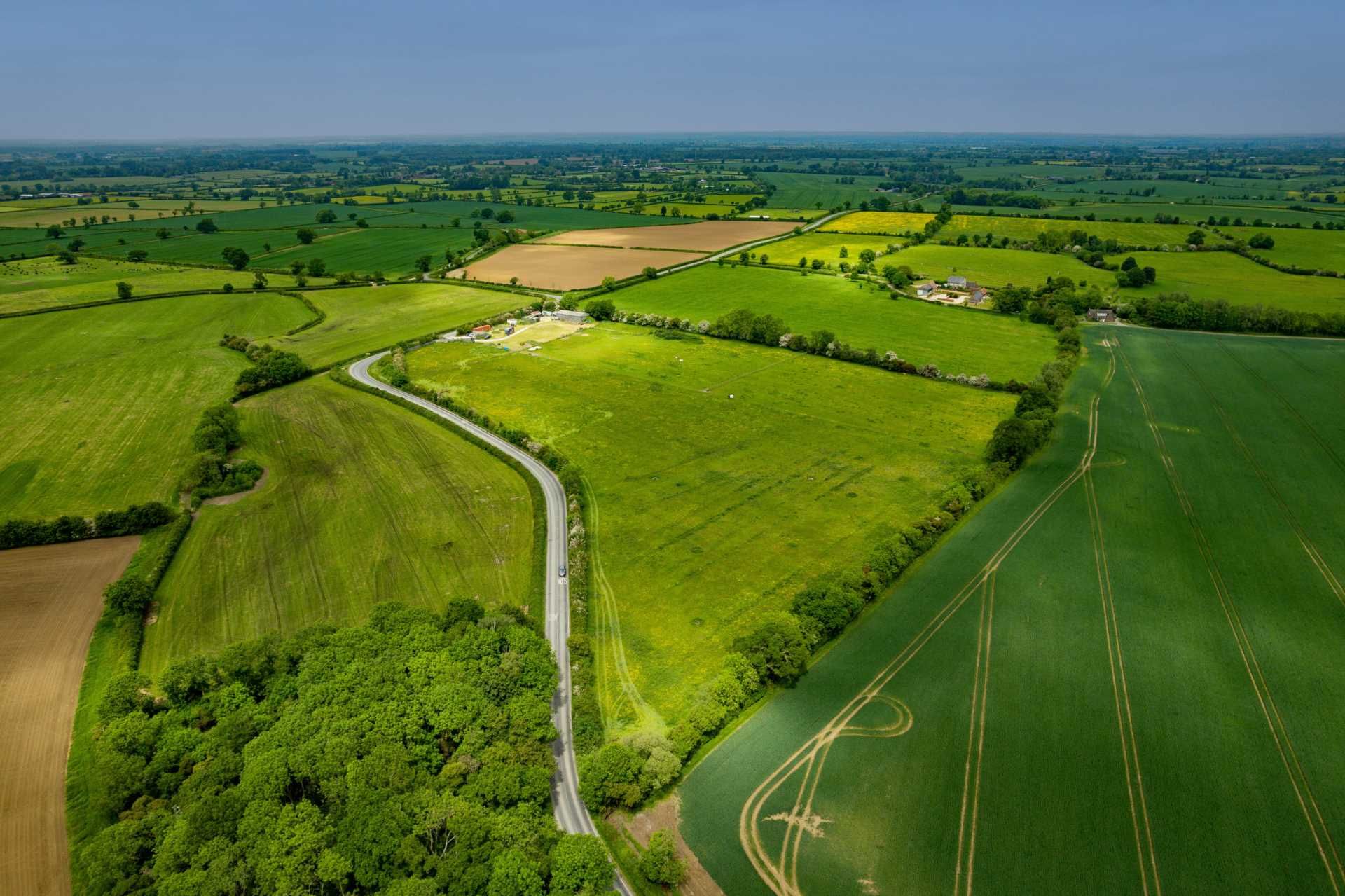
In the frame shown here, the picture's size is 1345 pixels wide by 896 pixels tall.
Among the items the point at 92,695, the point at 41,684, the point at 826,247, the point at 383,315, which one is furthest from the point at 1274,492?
the point at 383,315

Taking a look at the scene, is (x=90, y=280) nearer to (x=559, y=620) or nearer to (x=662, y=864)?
(x=559, y=620)

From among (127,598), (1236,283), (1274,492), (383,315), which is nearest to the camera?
(127,598)

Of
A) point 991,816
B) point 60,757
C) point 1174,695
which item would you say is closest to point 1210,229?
point 1174,695

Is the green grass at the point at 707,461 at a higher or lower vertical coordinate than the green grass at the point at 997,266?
lower

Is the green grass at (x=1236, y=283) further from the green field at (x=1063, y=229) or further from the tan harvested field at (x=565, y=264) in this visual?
the tan harvested field at (x=565, y=264)

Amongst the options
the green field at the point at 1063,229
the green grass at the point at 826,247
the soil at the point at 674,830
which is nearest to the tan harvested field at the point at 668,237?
the green grass at the point at 826,247

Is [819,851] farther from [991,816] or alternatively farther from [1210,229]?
[1210,229]
